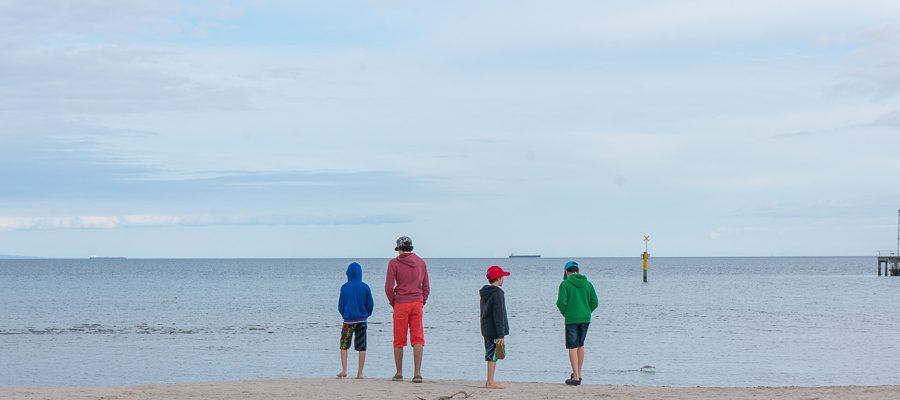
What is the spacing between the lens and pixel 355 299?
14.0 meters

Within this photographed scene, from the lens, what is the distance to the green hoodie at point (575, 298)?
13820mm

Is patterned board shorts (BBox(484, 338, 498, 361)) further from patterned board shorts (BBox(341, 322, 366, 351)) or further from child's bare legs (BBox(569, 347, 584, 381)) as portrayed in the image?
patterned board shorts (BBox(341, 322, 366, 351))

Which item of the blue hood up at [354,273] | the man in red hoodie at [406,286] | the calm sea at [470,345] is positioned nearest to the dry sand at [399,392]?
the man in red hoodie at [406,286]

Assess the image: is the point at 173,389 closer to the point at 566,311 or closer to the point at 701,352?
the point at 566,311

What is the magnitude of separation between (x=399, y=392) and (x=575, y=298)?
2822 mm

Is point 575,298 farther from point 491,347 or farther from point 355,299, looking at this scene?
point 355,299

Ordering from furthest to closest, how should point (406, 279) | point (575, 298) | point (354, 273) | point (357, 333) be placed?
point (357, 333)
point (354, 273)
point (575, 298)
point (406, 279)

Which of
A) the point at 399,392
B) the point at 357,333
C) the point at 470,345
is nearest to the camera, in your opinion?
the point at 399,392

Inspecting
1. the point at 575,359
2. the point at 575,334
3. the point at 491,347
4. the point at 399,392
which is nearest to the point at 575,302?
the point at 575,334

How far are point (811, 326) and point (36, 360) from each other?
24.2 m

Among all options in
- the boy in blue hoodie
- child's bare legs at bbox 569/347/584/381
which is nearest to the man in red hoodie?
the boy in blue hoodie

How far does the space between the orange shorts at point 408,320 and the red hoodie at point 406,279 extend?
3.2 inches

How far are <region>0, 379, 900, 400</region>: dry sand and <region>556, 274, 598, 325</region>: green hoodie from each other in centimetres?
104

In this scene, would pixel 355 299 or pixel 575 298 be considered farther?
pixel 355 299
